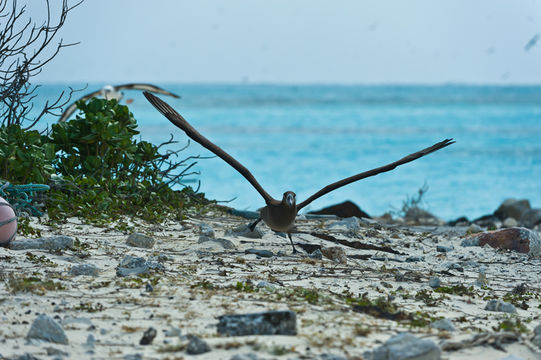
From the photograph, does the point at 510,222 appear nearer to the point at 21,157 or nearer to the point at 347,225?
the point at 347,225

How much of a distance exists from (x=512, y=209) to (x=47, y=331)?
34.1ft

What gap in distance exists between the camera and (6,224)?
457cm

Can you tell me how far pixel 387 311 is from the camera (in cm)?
369

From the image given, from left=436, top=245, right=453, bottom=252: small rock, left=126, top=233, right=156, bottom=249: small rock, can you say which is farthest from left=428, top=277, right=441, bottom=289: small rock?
left=126, top=233, right=156, bottom=249: small rock

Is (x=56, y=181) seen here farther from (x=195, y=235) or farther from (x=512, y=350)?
(x=512, y=350)

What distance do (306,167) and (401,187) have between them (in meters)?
6.29

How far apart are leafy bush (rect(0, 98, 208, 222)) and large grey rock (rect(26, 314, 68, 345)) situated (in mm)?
2827

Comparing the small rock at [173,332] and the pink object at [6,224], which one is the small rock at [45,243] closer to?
the pink object at [6,224]

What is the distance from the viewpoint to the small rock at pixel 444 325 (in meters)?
3.45

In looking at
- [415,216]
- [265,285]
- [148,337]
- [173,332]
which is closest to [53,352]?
[148,337]

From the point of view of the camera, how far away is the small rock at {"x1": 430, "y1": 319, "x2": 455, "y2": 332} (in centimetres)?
345

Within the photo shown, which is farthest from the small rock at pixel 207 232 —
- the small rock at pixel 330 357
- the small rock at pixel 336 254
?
the small rock at pixel 330 357

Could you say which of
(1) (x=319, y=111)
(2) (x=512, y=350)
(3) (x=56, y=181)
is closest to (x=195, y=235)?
(3) (x=56, y=181)

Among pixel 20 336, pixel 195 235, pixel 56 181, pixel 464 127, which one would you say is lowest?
pixel 20 336
